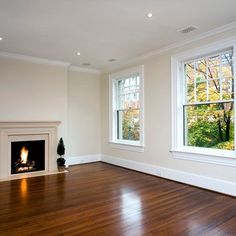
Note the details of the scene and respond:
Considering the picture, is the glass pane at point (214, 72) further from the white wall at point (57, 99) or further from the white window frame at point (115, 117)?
the white wall at point (57, 99)

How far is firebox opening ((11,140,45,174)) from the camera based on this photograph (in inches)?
206

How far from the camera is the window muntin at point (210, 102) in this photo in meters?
3.80

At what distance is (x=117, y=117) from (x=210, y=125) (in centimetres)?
286

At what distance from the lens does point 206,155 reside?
3.93 m

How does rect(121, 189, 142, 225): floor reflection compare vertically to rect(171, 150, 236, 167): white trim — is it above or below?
below

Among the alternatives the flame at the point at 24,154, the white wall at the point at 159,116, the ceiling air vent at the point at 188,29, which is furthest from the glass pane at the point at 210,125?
the flame at the point at 24,154

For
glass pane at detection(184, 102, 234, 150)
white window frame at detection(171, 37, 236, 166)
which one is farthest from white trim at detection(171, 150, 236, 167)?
glass pane at detection(184, 102, 234, 150)

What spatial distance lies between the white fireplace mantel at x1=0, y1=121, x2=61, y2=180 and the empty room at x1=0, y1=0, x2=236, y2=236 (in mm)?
24

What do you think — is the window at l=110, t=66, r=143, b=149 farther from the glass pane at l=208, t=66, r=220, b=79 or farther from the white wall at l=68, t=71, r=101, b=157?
the glass pane at l=208, t=66, r=220, b=79

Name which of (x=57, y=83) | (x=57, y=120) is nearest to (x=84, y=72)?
(x=57, y=83)

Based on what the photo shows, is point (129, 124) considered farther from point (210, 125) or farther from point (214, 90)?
point (214, 90)

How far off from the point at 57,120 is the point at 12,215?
308cm

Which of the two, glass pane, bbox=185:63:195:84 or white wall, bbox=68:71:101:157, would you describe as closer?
glass pane, bbox=185:63:195:84

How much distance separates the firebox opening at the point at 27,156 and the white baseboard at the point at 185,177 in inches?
A: 79.6
